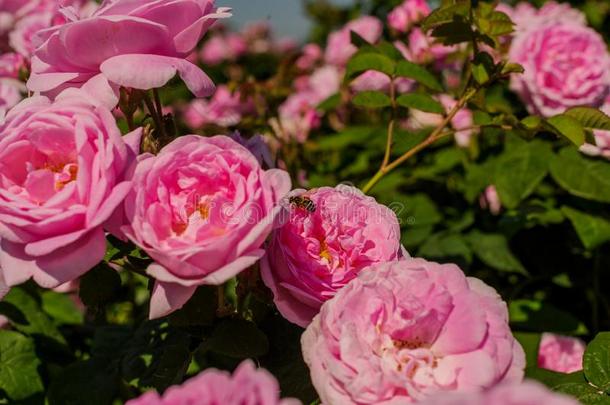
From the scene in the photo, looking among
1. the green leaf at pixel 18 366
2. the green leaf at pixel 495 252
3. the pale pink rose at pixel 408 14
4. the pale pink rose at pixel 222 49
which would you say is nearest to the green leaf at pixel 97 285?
the green leaf at pixel 18 366

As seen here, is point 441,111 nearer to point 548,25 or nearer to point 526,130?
point 526,130

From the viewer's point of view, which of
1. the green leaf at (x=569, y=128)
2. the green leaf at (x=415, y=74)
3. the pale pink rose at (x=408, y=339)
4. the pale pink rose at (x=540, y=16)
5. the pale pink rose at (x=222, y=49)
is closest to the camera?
the pale pink rose at (x=408, y=339)

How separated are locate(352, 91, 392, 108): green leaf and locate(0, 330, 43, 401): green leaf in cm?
77

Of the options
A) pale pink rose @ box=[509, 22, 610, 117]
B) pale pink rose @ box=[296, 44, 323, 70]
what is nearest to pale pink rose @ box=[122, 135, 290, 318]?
pale pink rose @ box=[509, 22, 610, 117]

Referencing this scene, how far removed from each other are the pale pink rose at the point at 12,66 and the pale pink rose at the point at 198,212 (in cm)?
98

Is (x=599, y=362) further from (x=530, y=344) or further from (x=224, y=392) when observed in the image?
(x=224, y=392)

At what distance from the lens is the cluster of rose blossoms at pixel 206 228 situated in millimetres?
714

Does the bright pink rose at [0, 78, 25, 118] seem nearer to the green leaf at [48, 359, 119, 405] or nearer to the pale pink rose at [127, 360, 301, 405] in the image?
the green leaf at [48, 359, 119, 405]

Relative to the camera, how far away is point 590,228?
1.50 m

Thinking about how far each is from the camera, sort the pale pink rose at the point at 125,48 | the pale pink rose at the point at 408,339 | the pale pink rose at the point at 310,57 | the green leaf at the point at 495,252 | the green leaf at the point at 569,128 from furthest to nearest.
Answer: the pale pink rose at the point at 310,57
the green leaf at the point at 495,252
the green leaf at the point at 569,128
the pale pink rose at the point at 125,48
the pale pink rose at the point at 408,339

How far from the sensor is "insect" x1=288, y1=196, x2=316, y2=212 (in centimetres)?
86

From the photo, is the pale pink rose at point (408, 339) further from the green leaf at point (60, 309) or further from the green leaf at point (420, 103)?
the green leaf at point (60, 309)

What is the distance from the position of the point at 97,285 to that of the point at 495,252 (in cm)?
99

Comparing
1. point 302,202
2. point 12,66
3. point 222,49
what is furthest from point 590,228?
point 222,49
